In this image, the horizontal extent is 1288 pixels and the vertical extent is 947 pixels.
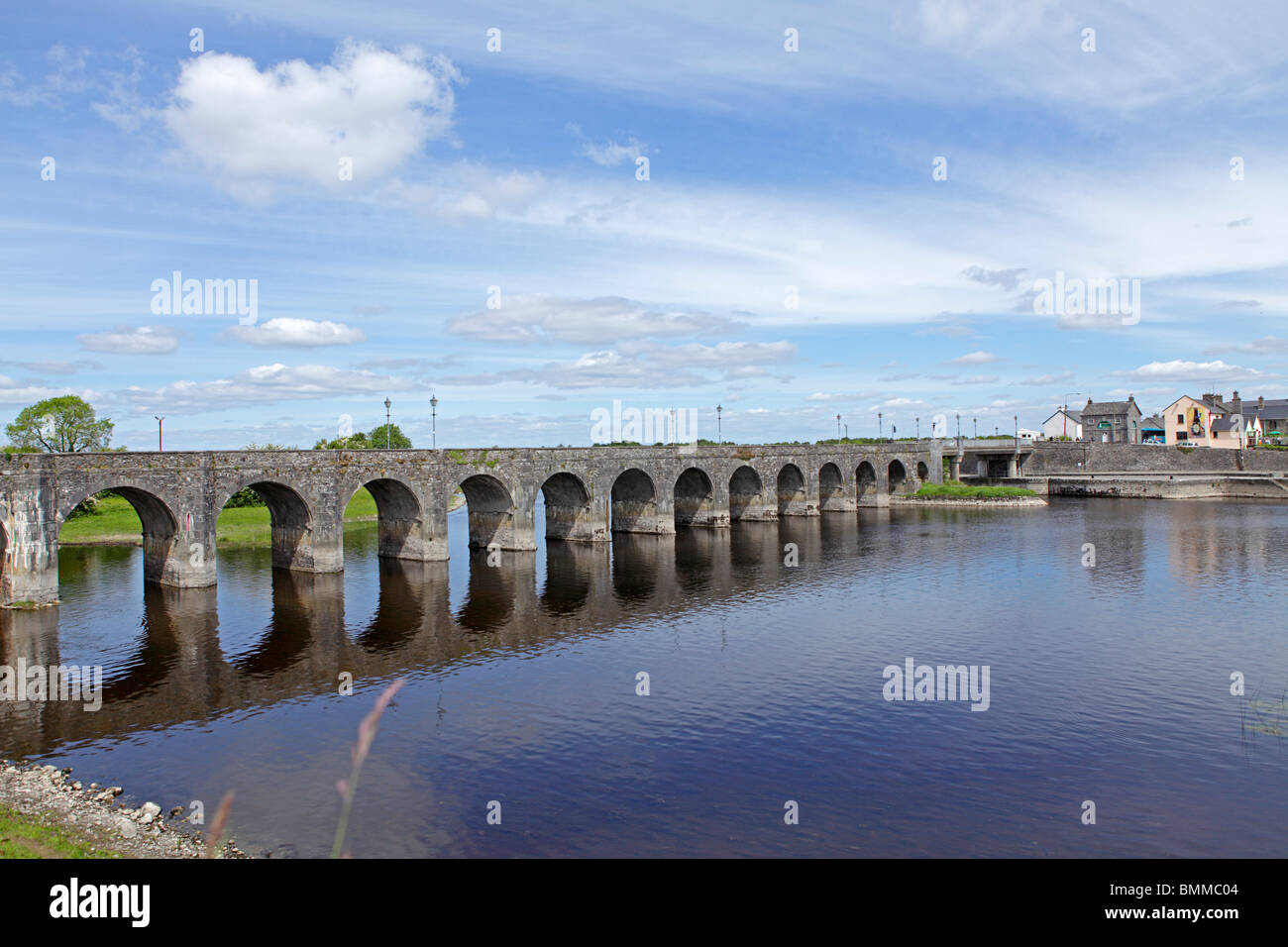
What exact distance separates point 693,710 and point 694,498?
55.8 metres

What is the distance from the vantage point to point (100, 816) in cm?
2100

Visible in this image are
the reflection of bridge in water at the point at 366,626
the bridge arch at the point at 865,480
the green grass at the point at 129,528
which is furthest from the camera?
the bridge arch at the point at 865,480

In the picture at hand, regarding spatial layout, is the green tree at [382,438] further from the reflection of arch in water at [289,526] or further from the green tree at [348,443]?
the reflection of arch in water at [289,526]

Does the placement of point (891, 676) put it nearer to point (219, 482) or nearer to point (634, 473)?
point (219, 482)

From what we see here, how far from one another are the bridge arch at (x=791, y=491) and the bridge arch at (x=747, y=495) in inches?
245

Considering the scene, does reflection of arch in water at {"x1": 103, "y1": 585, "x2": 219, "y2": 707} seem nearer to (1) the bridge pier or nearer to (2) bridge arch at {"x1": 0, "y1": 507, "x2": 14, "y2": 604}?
(1) the bridge pier

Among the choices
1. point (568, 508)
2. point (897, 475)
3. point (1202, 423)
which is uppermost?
point (1202, 423)

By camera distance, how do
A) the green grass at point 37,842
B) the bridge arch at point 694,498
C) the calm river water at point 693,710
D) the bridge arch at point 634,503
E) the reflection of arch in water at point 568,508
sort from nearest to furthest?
the green grass at point 37,842 < the calm river water at point 693,710 < the reflection of arch in water at point 568,508 < the bridge arch at point 634,503 < the bridge arch at point 694,498

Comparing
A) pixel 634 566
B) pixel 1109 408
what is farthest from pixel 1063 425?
pixel 634 566

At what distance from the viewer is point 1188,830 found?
2016 cm

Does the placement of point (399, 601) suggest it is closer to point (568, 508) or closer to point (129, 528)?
point (568, 508)

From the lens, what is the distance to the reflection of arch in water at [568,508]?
71500 millimetres

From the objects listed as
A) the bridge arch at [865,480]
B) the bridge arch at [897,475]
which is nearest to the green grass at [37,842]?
the bridge arch at [865,480]
